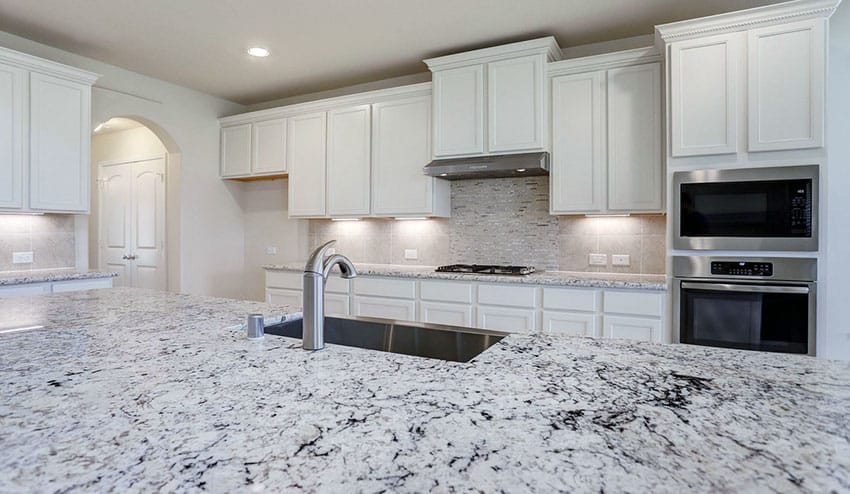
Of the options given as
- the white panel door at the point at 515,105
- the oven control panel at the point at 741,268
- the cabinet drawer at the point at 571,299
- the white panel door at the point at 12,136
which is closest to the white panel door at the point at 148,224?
the white panel door at the point at 12,136

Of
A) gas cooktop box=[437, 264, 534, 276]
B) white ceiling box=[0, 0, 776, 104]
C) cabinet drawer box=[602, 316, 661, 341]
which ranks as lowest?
cabinet drawer box=[602, 316, 661, 341]

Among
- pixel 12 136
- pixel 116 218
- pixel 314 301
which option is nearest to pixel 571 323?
pixel 314 301

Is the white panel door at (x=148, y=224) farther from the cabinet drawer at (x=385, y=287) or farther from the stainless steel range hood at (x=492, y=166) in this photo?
the stainless steel range hood at (x=492, y=166)

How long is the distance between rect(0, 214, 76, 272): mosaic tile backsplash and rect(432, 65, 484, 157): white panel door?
10.4ft

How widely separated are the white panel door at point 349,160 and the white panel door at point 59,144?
6.27 ft

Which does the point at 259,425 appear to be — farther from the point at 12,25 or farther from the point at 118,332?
the point at 12,25

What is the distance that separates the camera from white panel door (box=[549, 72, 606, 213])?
10.5 feet

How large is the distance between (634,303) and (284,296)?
2.87 meters

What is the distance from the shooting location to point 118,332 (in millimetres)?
1371

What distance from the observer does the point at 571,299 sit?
3.03 m

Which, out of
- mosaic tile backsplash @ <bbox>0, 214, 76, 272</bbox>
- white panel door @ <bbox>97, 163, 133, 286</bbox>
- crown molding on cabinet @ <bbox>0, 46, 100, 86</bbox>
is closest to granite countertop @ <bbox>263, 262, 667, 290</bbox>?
mosaic tile backsplash @ <bbox>0, 214, 76, 272</bbox>

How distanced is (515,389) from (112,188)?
6.43m

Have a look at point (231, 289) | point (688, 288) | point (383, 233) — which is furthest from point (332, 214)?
point (688, 288)

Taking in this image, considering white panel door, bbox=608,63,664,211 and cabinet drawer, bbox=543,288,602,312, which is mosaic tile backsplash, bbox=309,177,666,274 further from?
cabinet drawer, bbox=543,288,602,312
